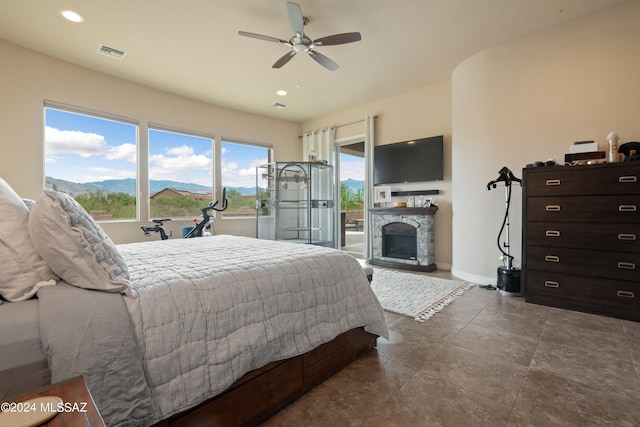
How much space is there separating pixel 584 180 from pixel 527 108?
1.14 meters

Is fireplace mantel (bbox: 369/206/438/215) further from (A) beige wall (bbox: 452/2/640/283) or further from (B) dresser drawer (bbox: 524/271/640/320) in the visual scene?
(B) dresser drawer (bbox: 524/271/640/320)

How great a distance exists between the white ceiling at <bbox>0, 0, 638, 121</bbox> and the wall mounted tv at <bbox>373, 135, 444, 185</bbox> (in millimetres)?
997

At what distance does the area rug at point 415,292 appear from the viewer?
2.85m

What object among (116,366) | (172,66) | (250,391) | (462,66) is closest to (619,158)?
(462,66)

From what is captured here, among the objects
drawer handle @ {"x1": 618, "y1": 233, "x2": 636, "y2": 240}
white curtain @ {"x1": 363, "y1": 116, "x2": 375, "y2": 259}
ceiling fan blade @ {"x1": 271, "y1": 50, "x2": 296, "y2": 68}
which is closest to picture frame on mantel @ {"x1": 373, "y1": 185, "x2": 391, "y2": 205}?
white curtain @ {"x1": 363, "y1": 116, "x2": 375, "y2": 259}

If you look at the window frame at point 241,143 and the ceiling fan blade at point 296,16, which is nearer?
the ceiling fan blade at point 296,16

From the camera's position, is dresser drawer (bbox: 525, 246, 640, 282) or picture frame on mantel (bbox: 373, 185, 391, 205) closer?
dresser drawer (bbox: 525, 246, 640, 282)

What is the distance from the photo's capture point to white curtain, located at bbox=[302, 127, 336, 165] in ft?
19.9

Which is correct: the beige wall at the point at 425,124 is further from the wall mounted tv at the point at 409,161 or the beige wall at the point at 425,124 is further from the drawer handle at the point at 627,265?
the drawer handle at the point at 627,265

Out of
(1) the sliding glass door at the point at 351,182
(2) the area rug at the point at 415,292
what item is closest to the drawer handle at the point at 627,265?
(2) the area rug at the point at 415,292

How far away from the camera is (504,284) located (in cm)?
331

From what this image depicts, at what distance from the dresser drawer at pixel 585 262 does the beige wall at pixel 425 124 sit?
162 centimetres

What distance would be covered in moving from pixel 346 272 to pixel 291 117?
5253mm

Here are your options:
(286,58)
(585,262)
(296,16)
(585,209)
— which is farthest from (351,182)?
(585,262)
